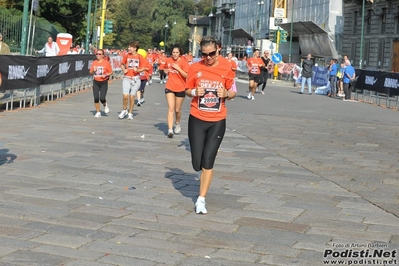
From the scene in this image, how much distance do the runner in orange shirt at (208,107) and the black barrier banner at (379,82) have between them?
20.0 m

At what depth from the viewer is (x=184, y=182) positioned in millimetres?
9297

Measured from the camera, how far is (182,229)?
6.77 meters

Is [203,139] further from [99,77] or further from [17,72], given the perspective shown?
[17,72]

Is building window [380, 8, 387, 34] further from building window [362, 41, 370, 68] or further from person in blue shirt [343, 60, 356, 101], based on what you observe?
person in blue shirt [343, 60, 356, 101]

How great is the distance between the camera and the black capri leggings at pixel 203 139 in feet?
25.1

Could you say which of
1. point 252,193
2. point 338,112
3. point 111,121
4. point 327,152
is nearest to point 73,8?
point 338,112

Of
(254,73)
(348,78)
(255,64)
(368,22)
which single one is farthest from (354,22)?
(254,73)

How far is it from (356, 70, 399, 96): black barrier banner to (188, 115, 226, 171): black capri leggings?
2000 centimetres

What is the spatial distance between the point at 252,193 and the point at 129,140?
4.89 meters

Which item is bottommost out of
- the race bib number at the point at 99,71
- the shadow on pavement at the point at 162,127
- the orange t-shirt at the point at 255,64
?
the shadow on pavement at the point at 162,127

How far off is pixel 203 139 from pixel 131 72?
31.0 ft

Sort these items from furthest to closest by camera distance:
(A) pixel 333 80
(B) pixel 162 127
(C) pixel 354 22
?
1. (C) pixel 354 22
2. (A) pixel 333 80
3. (B) pixel 162 127

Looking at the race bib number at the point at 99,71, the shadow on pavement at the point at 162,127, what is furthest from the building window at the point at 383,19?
the shadow on pavement at the point at 162,127

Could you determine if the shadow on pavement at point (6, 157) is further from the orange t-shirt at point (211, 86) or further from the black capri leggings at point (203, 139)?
Answer: the orange t-shirt at point (211, 86)
